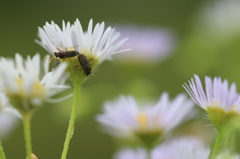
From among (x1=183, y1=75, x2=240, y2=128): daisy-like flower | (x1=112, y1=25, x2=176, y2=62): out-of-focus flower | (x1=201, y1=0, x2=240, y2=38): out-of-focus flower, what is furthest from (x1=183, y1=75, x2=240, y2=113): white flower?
(x1=112, y1=25, x2=176, y2=62): out-of-focus flower

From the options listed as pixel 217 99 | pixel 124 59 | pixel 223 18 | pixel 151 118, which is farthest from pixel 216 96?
pixel 124 59

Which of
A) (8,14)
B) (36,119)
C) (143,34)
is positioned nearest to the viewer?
(143,34)

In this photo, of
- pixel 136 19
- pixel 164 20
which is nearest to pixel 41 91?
→ pixel 164 20

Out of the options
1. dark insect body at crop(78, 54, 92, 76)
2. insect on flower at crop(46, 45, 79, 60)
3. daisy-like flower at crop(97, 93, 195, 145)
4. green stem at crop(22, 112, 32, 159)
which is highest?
daisy-like flower at crop(97, 93, 195, 145)

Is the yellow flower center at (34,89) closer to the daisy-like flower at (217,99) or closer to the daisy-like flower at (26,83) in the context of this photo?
the daisy-like flower at (26,83)

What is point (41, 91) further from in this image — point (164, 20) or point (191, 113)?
point (164, 20)

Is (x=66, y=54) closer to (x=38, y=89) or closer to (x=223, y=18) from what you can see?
(x=38, y=89)

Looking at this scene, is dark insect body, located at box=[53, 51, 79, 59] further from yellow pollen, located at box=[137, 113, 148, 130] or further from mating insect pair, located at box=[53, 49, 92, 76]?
yellow pollen, located at box=[137, 113, 148, 130]
